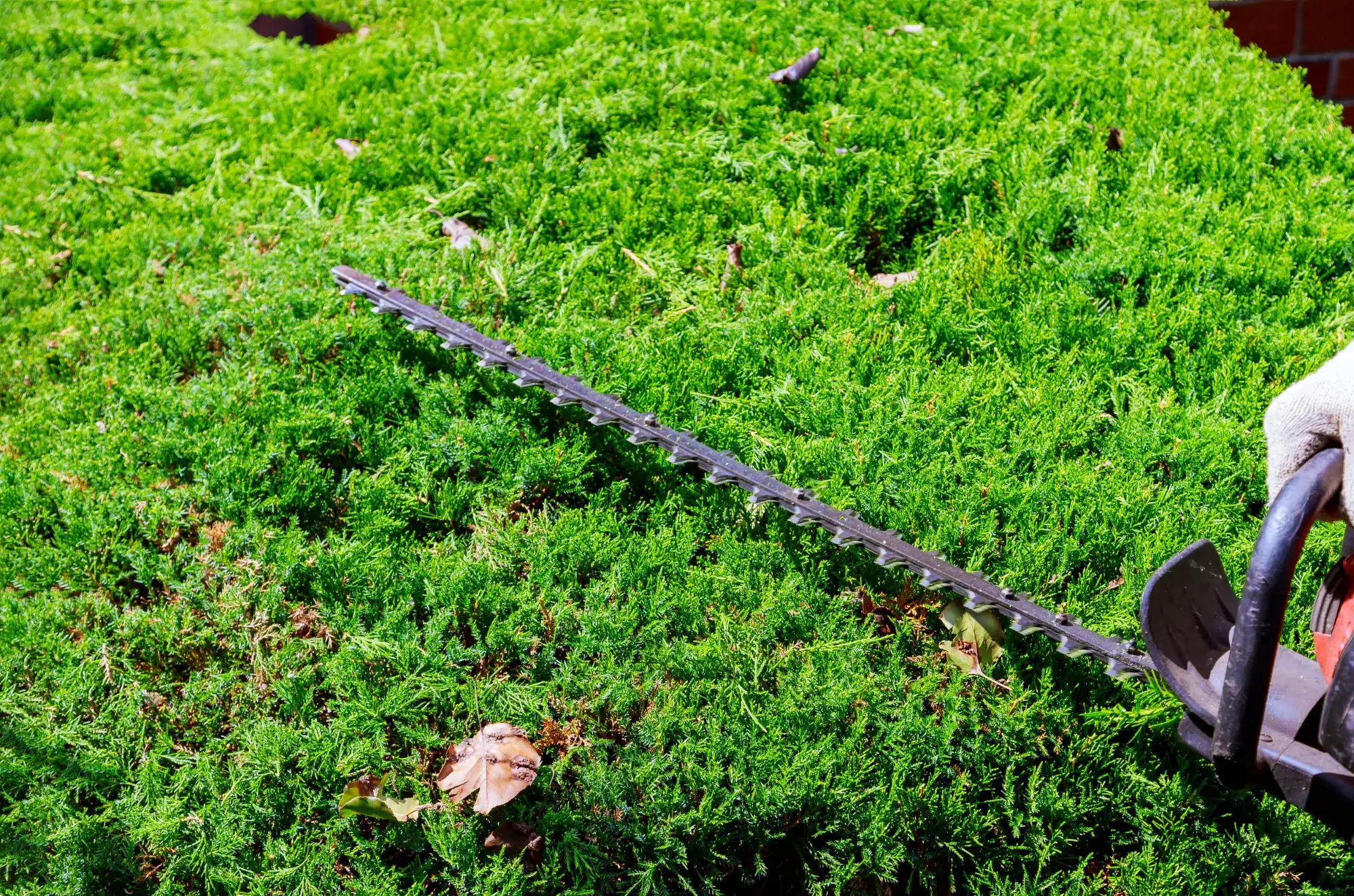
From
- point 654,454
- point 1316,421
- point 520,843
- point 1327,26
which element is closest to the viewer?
point 1316,421

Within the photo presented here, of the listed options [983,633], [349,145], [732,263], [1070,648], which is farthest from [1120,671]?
[349,145]

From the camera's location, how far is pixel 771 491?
2615 millimetres

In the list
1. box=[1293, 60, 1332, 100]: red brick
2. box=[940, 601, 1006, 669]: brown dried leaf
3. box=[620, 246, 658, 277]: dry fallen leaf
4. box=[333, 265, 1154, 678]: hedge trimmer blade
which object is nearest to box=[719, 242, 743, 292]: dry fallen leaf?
box=[620, 246, 658, 277]: dry fallen leaf

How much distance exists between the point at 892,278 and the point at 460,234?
1526 millimetres

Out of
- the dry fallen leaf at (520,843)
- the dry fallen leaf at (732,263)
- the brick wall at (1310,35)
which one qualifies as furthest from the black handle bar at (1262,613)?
the brick wall at (1310,35)

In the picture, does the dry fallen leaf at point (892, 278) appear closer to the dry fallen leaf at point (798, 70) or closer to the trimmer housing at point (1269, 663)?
the dry fallen leaf at point (798, 70)

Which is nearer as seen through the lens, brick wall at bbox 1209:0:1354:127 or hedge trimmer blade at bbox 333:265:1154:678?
hedge trimmer blade at bbox 333:265:1154:678

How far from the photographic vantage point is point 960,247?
138 inches

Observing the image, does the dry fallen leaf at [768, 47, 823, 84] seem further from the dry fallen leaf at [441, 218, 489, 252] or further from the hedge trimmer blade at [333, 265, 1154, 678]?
the hedge trimmer blade at [333, 265, 1154, 678]

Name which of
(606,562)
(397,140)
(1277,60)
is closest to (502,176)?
(397,140)

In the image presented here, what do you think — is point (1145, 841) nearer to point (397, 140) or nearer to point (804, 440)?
point (804, 440)

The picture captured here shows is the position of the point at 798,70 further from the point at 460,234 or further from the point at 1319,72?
the point at 1319,72

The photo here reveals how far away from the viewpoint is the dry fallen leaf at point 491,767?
87.9 inches

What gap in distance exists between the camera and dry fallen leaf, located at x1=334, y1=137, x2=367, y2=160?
4.21 metres
